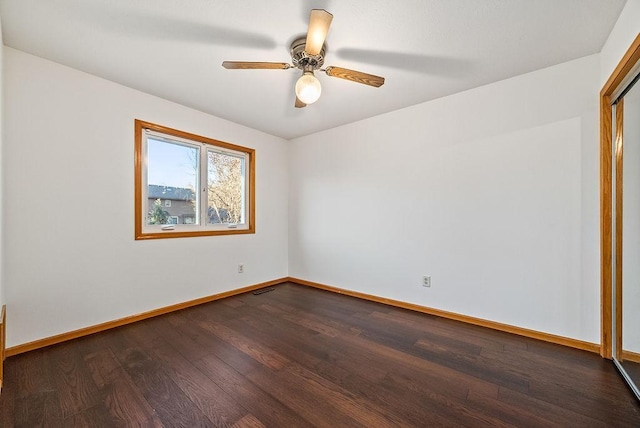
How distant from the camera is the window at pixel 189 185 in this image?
106 inches

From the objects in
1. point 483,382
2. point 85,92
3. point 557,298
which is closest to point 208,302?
point 85,92

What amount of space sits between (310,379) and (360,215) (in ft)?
6.90

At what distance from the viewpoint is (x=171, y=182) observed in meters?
2.95

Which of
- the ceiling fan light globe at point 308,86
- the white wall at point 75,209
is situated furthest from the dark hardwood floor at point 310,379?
the ceiling fan light globe at point 308,86

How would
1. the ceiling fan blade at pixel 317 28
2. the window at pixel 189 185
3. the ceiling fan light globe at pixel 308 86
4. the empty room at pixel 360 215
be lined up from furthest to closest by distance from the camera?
the window at pixel 189 185, the ceiling fan light globe at pixel 308 86, the empty room at pixel 360 215, the ceiling fan blade at pixel 317 28

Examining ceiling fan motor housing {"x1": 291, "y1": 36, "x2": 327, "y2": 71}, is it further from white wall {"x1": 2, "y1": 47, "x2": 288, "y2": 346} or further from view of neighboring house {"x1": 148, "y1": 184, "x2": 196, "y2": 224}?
view of neighboring house {"x1": 148, "y1": 184, "x2": 196, "y2": 224}

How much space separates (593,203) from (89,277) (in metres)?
4.30

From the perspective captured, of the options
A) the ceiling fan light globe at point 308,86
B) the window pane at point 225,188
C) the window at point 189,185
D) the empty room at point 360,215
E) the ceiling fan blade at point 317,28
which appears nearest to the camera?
the ceiling fan blade at point 317,28

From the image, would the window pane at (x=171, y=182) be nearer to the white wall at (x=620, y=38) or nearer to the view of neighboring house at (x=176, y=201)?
the view of neighboring house at (x=176, y=201)

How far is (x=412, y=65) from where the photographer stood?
7.05ft

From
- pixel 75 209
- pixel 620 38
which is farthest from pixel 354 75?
pixel 75 209

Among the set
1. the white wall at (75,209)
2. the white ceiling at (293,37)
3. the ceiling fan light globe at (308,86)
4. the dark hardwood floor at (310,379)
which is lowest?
the dark hardwood floor at (310,379)

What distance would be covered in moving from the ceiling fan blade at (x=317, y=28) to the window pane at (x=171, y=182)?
2.15 m

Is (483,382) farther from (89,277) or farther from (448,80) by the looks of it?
(89,277)
